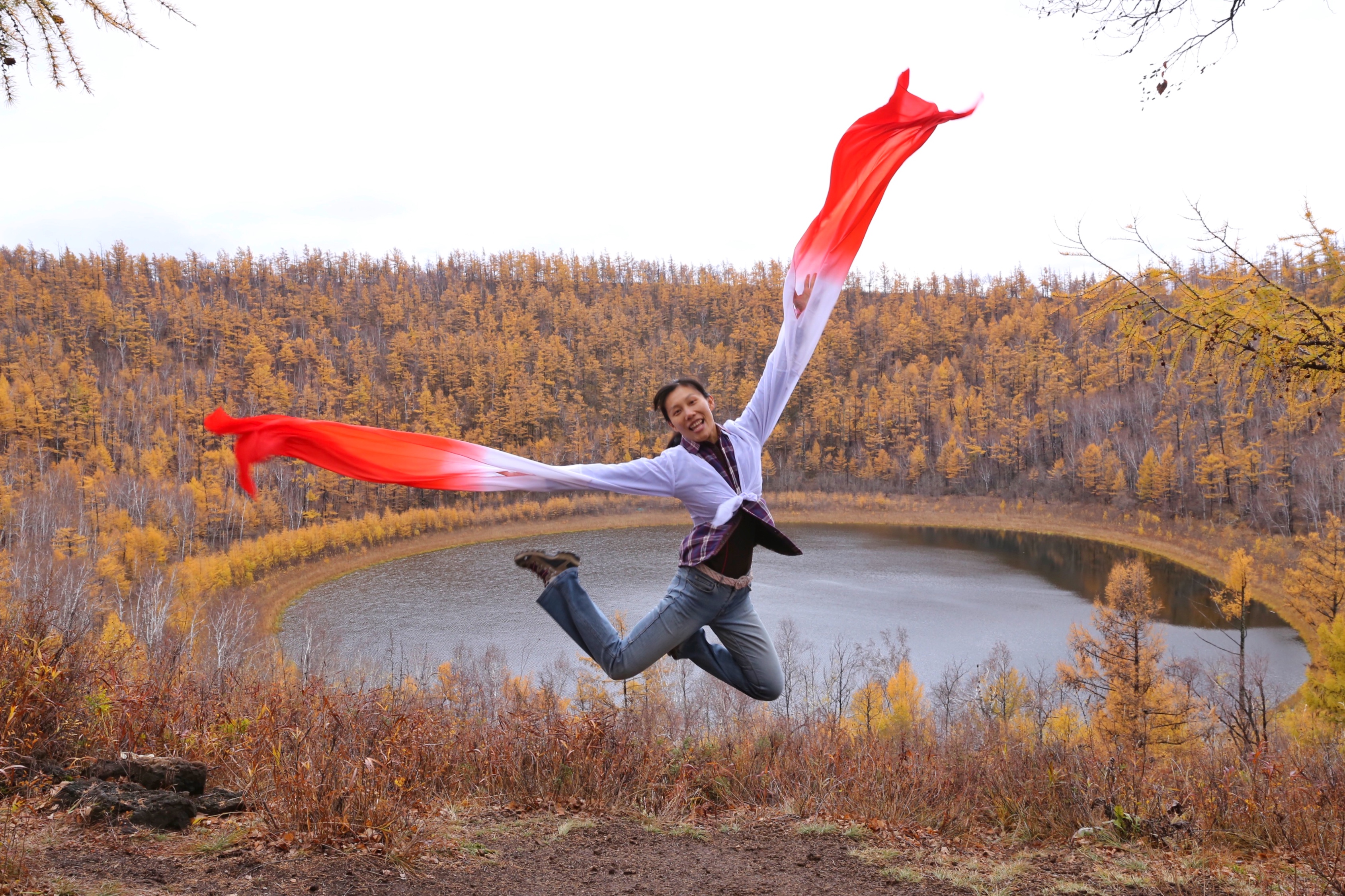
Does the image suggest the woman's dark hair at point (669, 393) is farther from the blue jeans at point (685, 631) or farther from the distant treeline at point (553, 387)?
the distant treeline at point (553, 387)

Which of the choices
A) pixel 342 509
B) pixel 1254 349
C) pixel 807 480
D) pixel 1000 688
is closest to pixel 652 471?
pixel 1254 349

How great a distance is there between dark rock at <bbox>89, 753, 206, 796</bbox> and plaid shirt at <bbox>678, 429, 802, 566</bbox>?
3.03 m

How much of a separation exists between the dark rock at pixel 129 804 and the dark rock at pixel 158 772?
17 cm

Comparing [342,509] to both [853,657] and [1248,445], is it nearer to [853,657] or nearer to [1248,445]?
[853,657]

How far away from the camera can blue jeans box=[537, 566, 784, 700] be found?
3.71 metres

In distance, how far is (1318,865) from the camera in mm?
3953

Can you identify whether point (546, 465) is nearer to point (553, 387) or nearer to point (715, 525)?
point (715, 525)

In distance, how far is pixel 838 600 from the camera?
4041 centimetres

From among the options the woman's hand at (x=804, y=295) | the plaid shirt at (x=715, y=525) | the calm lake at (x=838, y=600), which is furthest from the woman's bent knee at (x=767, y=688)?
the calm lake at (x=838, y=600)

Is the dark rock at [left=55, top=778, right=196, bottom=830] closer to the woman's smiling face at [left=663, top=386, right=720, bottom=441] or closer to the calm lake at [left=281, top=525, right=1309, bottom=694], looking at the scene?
the woman's smiling face at [left=663, top=386, right=720, bottom=441]

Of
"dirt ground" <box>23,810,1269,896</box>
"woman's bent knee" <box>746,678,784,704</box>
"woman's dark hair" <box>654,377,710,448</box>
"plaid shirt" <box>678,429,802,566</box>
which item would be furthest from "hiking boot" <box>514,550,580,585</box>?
"dirt ground" <box>23,810,1269,896</box>

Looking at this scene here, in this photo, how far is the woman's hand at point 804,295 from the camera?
388 cm

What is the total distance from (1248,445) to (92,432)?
97.2m

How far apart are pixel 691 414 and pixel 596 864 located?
235 centimetres
